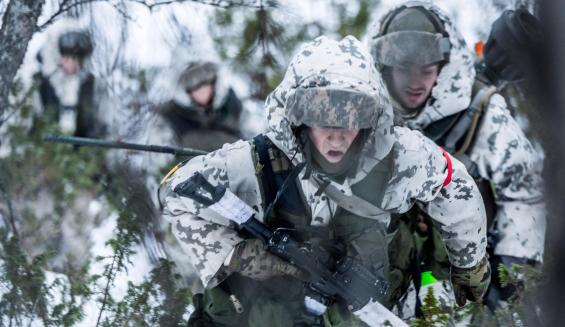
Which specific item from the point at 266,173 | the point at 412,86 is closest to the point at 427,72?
the point at 412,86

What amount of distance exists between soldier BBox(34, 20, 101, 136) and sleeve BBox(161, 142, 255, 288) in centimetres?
395

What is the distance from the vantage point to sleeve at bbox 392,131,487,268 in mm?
3412

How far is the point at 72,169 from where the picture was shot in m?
6.88

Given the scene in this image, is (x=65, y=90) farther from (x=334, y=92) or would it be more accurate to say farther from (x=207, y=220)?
(x=334, y=92)

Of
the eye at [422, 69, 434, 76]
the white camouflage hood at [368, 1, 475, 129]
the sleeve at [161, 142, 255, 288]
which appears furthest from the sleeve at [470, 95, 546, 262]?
the sleeve at [161, 142, 255, 288]

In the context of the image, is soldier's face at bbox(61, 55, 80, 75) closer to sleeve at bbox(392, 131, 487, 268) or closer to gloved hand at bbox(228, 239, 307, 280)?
gloved hand at bbox(228, 239, 307, 280)

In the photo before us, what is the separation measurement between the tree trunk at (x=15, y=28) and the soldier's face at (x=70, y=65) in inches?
129

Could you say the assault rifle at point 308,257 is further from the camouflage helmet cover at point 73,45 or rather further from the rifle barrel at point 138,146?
the camouflage helmet cover at point 73,45

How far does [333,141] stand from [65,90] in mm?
5040

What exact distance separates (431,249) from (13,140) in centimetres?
365

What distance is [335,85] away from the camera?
3.20 meters

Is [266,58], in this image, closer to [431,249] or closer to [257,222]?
[431,249]

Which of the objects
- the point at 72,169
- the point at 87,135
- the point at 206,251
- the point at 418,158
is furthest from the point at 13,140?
the point at 418,158

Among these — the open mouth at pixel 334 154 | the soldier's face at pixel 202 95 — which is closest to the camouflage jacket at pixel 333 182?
the open mouth at pixel 334 154
